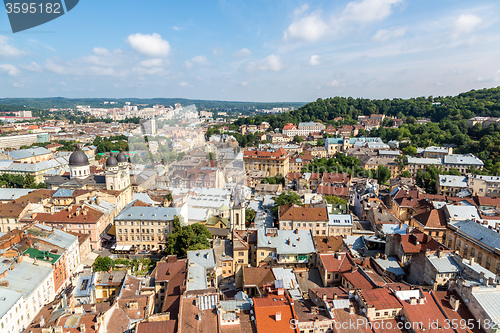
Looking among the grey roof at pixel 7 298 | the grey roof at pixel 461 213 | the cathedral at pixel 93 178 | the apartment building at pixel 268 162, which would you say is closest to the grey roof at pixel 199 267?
the grey roof at pixel 7 298

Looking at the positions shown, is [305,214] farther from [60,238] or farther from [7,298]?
[7,298]

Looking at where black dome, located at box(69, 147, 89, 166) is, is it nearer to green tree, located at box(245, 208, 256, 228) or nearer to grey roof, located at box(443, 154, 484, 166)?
green tree, located at box(245, 208, 256, 228)

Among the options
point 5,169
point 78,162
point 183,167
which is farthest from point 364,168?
point 5,169

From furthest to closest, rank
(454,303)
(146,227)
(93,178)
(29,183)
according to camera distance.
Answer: (29,183) < (93,178) < (146,227) < (454,303)

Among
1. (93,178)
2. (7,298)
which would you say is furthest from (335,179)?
(7,298)

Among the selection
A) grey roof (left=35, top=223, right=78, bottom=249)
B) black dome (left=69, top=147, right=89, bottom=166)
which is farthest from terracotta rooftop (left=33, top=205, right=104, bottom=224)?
black dome (left=69, top=147, right=89, bottom=166)
